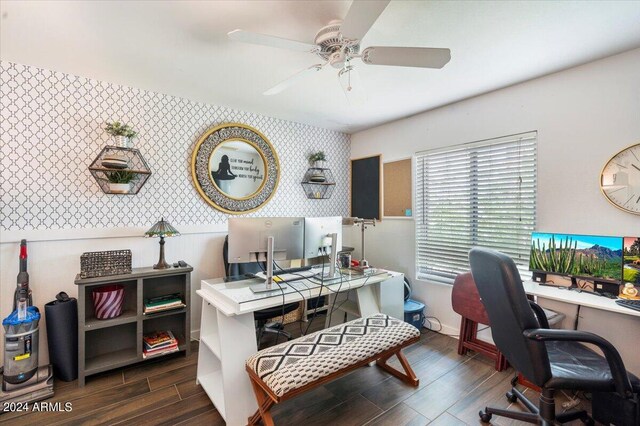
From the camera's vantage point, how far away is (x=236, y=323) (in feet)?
5.81

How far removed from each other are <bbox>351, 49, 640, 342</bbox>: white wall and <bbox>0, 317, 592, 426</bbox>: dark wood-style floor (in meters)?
0.91

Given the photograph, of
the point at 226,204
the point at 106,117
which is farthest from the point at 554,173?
the point at 106,117

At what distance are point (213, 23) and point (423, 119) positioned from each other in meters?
2.37

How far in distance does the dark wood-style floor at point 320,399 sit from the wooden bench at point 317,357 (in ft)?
1.18

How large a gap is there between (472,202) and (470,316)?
3.63 feet

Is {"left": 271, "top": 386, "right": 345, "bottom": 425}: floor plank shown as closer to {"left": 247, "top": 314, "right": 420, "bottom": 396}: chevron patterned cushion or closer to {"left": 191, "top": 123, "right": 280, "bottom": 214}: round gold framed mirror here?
{"left": 247, "top": 314, "right": 420, "bottom": 396}: chevron patterned cushion

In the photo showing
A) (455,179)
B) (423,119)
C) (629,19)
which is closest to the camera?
(629,19)

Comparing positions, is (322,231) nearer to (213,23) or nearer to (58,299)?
(213,23)

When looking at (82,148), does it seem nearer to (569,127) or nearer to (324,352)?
(324,352)

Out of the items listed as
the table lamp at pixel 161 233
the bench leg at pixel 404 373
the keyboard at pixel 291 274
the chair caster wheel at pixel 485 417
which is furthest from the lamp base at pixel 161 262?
the chair caster wheel at pixel 485 417

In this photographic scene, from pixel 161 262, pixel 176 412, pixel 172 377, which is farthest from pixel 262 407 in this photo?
pixel 161 262

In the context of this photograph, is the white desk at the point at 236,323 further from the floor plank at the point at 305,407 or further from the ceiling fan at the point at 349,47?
the ceiling fan at the point at 349,47

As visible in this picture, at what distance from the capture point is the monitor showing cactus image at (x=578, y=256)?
204 cm

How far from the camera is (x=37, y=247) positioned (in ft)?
7.40
